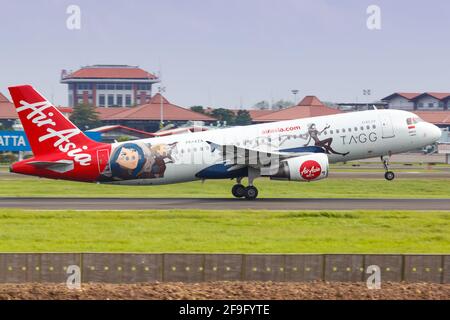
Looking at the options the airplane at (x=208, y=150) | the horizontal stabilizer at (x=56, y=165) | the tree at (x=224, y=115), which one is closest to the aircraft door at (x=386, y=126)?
the airplane at (x=208, y=150)

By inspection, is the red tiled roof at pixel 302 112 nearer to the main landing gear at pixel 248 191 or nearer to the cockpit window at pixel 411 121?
the cockpit window at pixel 411 121

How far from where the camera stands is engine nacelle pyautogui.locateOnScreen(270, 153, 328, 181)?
46375mm

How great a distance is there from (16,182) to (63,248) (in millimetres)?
35395

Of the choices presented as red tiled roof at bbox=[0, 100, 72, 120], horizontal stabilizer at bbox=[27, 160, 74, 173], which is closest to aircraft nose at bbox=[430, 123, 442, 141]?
horizontal stabilizer at bbox=[27, 160, 74, 173]

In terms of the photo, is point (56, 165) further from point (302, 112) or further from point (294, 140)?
point (302, 112)

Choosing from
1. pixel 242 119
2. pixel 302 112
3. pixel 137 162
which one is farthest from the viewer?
pixel 242 119

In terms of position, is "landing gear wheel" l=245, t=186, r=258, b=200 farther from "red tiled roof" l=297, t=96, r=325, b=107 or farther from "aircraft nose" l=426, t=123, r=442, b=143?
"red tiled roof" l=297, t=96, r=325, b=107

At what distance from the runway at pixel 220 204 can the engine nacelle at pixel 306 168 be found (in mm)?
1440

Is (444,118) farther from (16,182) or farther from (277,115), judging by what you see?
(16,182)

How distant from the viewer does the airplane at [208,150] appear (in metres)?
46.6

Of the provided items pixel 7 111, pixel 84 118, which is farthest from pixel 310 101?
pixel 7 111

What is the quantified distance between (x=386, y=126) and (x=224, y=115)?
14114cm

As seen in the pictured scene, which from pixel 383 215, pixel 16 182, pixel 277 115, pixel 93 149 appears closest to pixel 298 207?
pixel 383 215

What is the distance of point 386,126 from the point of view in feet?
160
